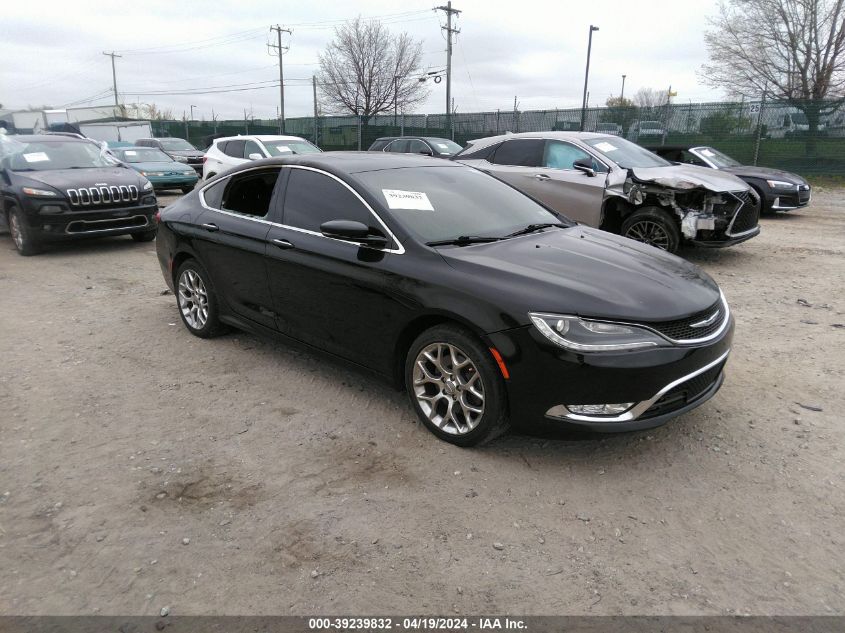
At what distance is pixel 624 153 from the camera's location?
27.6 feet

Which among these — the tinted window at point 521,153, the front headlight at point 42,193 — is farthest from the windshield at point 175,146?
the tinted window at point 521,153

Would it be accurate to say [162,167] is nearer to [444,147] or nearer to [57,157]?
[57,157]

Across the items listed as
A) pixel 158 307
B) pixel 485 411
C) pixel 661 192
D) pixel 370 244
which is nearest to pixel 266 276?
pixel 370 244

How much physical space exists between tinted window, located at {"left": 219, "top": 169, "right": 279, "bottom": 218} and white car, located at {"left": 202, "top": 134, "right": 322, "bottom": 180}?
805 centimetres

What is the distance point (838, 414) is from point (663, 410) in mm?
1514

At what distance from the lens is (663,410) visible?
316 centimetres

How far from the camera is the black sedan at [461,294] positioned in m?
3.03

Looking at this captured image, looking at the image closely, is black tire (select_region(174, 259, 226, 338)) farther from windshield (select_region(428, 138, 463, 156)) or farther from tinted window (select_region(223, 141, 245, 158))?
windshield (select_region(428, 138, 463, 156))

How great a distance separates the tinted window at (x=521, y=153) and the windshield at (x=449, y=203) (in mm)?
4298

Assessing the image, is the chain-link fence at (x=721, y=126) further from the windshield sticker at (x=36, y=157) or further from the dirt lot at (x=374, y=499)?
the dirt lot at (x=374, y=499)

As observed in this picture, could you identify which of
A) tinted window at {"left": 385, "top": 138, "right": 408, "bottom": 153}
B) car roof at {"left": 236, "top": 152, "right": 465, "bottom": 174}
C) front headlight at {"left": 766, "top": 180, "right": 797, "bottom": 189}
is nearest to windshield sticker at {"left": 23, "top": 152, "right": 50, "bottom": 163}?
car roof at {"left": 236, "top": 152, "right": 465, "bottom": 174}

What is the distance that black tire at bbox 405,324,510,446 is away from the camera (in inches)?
125

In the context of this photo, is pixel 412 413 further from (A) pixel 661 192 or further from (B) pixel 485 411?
(A) pixel 661 192

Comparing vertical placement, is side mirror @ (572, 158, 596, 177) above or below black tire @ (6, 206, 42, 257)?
above
